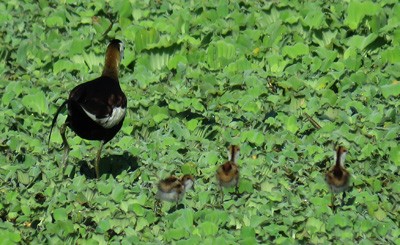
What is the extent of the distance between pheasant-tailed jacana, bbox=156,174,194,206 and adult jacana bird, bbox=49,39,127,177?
0.72 meters

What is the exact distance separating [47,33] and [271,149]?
128 inches

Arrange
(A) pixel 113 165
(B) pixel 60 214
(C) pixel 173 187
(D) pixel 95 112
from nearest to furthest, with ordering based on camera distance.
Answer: (B) pixel 60 214 → (C) pixel 173 187 → (D) pixel 95 112 → (A) pixel 113 165

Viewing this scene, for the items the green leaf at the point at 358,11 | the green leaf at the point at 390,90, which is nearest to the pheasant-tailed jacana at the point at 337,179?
the green leaf at the point at 390,90

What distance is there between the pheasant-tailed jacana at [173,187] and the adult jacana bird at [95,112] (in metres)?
0.72

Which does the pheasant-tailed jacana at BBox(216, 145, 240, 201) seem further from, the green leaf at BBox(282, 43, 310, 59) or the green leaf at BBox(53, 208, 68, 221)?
the green leaf at BBox(282, 43, 310, 59)

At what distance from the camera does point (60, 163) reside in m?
9.55

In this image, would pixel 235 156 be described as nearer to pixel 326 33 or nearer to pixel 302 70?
pixel 302 70

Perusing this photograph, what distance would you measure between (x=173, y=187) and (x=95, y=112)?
0.95 m

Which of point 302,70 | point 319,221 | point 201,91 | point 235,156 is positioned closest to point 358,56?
point 302,70

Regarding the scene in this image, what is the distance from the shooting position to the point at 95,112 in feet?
30.7

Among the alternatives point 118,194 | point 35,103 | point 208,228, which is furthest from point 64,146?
point 208,228

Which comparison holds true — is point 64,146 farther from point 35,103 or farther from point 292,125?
point 292,125

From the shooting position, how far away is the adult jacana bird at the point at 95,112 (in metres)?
9.38

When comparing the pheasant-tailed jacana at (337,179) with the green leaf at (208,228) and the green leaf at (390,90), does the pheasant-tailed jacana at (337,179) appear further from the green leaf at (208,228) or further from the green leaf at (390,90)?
the green leaf at (390,90)
